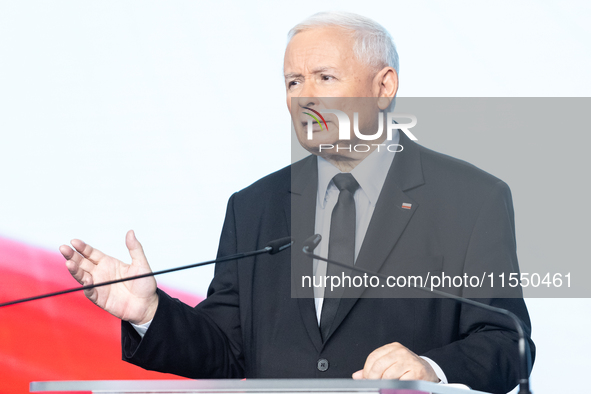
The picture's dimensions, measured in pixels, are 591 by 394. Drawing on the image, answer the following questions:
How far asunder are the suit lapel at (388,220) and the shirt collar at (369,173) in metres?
0.03

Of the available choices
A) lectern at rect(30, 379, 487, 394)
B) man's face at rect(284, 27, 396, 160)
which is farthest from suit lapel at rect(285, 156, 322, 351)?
lectern at rect(30, 379, 487, 394)

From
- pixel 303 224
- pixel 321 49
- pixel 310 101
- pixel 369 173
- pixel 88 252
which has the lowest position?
pixel 88 252

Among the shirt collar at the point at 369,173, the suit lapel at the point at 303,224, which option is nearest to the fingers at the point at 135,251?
the suit lapel at the point at 303,224

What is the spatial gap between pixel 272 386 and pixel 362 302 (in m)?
0.83

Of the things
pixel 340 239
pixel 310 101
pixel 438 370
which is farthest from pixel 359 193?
pixel 438 370

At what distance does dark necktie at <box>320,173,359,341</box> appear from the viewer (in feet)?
6.18

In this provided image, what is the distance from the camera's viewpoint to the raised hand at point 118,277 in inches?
64.1

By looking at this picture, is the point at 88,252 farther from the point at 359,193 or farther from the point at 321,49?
the point at 321,49

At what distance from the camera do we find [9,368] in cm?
249

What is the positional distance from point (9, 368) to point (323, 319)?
4.30ft

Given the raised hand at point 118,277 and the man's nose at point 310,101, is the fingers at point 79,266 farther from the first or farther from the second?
the man's nose at point 310,101

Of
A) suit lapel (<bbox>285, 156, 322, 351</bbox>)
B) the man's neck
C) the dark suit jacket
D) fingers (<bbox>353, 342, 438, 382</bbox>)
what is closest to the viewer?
fingers (<bbox>353, 342, 438, 382</bbox>)

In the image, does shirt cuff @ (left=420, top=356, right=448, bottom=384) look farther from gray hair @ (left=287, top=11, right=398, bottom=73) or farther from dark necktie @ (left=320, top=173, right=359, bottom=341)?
gray hair @ (left=287, top=11, right=398, bottom=73)

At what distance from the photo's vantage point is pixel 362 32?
2.12 metres
